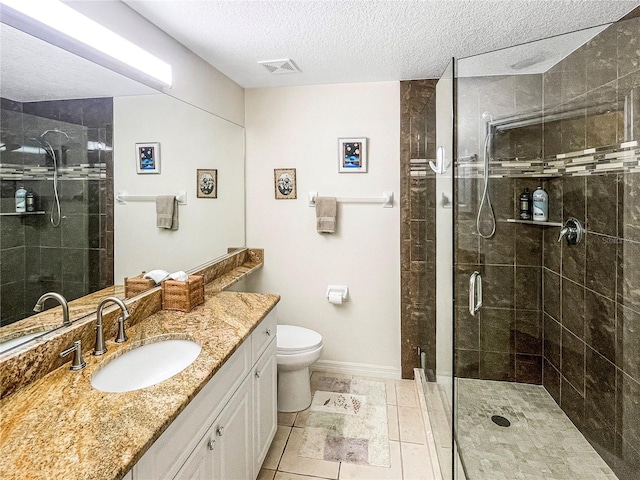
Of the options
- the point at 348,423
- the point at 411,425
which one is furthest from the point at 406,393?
the point at 348,423

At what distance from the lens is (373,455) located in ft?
6.12

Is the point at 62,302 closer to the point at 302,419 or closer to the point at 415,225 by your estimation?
the point at 302,419

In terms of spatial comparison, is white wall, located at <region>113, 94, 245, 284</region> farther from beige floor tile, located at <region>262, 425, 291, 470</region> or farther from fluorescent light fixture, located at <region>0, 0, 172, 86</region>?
beige floor tile, located at <region>262, 425, 291, 470</region>

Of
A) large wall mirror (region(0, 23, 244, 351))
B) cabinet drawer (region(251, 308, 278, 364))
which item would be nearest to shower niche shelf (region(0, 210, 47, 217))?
large wall mirror (region(0, 23, 244, 351))

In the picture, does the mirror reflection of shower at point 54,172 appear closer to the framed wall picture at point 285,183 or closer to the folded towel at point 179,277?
the folded towel at point 179,277

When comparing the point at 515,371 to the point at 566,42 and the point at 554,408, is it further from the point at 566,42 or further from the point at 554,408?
the point at 566,42

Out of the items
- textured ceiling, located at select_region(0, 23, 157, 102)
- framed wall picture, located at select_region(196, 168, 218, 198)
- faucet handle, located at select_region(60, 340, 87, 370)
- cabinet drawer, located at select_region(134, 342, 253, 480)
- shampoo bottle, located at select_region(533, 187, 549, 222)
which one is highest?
textured ceiling, located at select_region(0, 23, 157, 102)

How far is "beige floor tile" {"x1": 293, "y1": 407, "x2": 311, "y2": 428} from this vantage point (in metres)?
2.11

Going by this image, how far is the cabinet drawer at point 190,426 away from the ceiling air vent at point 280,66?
1.77 metres

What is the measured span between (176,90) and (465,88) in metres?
1.68

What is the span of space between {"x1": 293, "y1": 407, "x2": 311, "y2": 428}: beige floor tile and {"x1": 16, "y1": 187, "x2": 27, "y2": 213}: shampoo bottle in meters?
1.79

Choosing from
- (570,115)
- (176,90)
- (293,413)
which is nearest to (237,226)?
(176,90)

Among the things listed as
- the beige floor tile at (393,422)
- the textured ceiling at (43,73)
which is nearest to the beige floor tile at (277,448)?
the beige floor tile at (393,422)

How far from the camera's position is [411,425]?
6.95 ft
